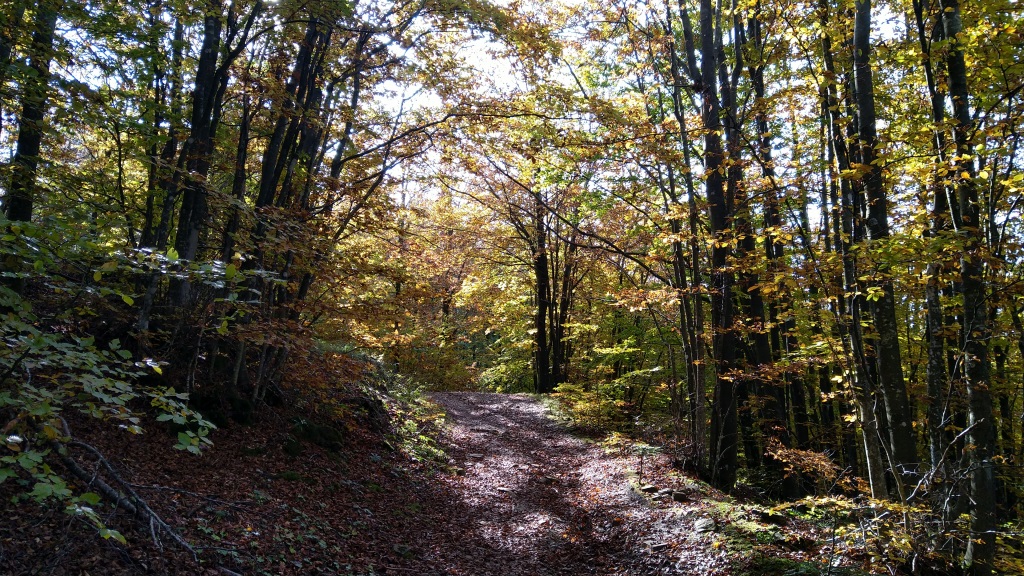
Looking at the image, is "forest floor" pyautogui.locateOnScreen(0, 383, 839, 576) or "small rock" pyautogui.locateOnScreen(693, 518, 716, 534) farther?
"small rock" pyautogui.locateOnScreen(693, 518, 716, 534)

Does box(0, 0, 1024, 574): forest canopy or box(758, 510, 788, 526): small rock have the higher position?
box(0, 0, 1024, 574): forest canopy

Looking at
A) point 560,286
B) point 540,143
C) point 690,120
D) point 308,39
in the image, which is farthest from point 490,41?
point 560,286

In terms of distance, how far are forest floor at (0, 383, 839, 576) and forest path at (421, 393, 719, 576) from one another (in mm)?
29

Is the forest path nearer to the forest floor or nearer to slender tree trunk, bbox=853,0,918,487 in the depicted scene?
the forest floor

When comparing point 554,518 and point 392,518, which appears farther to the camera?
point 554,518

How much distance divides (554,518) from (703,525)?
2.22 m

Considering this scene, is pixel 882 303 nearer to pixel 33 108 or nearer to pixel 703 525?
pixel 703 525

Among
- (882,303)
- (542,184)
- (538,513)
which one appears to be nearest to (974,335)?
(882,303)

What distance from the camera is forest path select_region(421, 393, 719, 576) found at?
6.69 metres

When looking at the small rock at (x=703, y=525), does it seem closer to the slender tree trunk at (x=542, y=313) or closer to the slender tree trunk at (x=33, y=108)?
the slender tree trunk at (x=33, y=108)

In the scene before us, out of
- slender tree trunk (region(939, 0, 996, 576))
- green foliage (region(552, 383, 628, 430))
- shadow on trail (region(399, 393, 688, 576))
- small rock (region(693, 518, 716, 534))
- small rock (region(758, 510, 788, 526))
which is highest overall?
slender tree trunk (region(939, 0, 996, 576))

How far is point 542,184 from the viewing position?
38.5ft

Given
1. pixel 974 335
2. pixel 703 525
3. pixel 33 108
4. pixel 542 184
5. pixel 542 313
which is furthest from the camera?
pixel 542 313

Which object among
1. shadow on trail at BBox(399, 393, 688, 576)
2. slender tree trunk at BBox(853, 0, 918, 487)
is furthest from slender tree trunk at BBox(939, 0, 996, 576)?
shadow on trail at BBox(399, 393, 688, 576)
